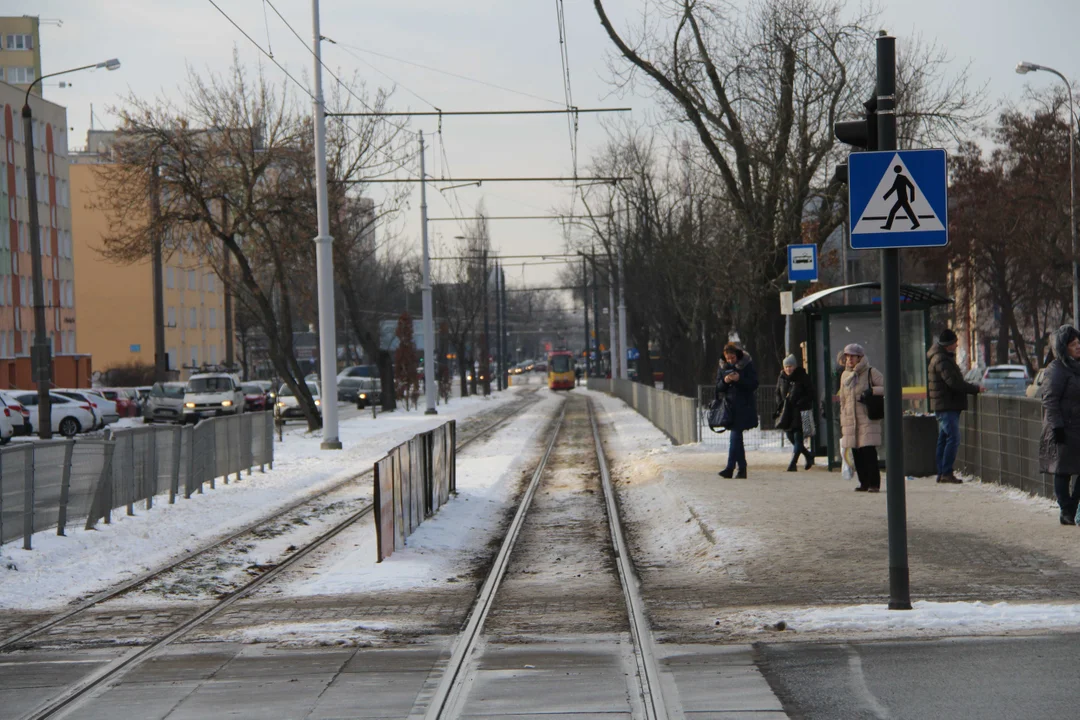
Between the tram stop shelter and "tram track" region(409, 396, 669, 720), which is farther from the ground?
the tram stop shelter

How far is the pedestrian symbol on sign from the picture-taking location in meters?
8.30

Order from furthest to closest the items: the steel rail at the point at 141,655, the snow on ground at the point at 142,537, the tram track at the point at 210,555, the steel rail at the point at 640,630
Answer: the snow on ground at the point at 142,537 → the tram track at the point at 210,555 → the steel rail at the point at 141,655 → the steel rail at the point at 640,630

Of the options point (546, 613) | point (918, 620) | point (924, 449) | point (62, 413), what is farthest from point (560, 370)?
point (918, 620)

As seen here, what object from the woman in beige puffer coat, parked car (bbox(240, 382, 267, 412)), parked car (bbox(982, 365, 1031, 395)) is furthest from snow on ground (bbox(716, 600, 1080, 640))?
parked car (bbox(240, 382, 267, 412))

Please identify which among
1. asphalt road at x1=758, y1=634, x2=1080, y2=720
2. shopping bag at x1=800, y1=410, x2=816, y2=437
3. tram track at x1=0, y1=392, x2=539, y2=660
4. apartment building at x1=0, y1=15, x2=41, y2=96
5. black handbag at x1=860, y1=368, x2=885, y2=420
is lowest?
tram track at x1=0, y1=392, x2=539, y2=660

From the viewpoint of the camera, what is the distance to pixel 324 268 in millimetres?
27953

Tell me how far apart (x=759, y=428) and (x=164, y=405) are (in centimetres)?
2664

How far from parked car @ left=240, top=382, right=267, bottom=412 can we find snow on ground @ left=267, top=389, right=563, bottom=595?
35983 millimetres

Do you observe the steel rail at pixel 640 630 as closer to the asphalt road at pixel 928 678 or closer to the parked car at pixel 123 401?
the asphalt road at pixel 928 678

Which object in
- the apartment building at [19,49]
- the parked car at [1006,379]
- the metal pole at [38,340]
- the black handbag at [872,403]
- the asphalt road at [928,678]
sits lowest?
the asphalt road at [928,678]

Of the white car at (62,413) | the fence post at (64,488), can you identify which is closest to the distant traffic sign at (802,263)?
the fence post at (64,488)

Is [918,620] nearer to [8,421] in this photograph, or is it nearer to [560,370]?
[8,421]

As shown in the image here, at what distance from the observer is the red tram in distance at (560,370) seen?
309ft

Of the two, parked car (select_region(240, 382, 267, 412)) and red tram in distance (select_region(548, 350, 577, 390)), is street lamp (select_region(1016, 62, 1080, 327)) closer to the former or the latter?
parked car (select_region(240, 382, 267, 412))
